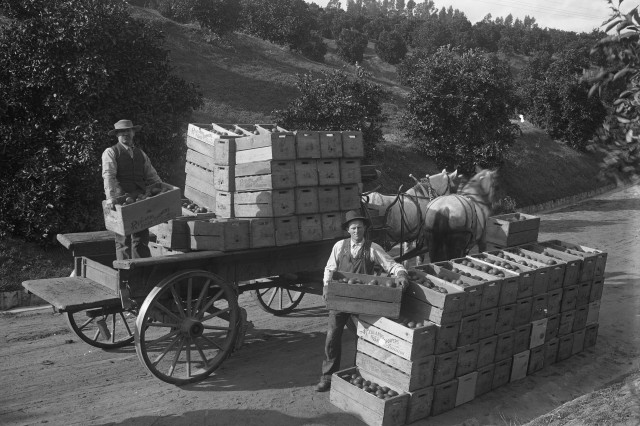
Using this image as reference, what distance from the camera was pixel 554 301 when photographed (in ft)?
27.9

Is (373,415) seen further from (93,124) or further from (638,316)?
(93,124)

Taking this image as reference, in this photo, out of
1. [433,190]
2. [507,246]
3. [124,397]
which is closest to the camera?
[124,397]

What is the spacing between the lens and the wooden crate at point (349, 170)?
8.45 metres

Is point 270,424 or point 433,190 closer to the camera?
point 270,424

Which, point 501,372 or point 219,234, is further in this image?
point 501,372

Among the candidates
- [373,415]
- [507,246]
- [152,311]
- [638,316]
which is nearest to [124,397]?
[152,311]

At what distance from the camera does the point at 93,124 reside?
499 inches

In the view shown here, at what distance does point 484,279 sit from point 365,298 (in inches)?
69.0

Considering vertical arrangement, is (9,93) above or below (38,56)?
below

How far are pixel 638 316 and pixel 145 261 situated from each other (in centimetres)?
869

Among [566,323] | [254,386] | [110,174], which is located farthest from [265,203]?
[566,323]

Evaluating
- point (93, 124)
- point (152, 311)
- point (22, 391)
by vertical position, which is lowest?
→ point (22, 391)

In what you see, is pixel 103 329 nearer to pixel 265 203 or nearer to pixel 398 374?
pixel 265 203

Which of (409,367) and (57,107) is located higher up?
(57,107)
